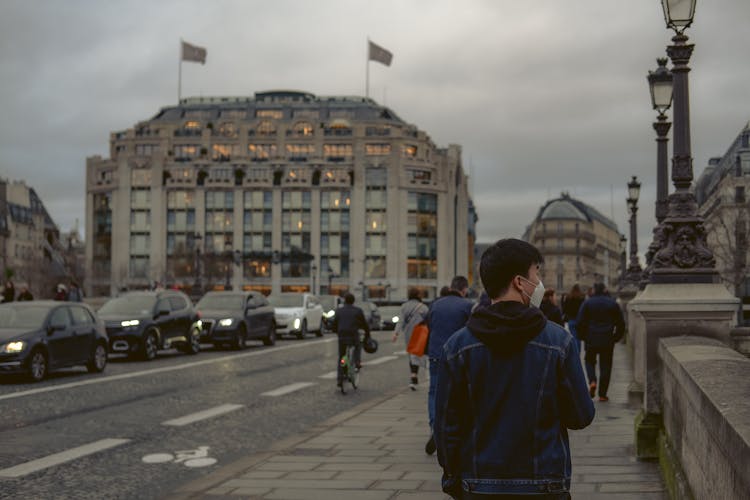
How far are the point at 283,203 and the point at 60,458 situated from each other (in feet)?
362

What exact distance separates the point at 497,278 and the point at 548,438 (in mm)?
573

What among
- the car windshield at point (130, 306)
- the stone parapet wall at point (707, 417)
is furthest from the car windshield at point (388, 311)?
the stone parapet wall at point (707, 417)

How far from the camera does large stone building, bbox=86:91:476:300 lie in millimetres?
117500

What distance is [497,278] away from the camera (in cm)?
345

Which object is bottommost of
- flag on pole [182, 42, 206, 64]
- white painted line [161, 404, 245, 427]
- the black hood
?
white painted line [161, 404, 245, 427]

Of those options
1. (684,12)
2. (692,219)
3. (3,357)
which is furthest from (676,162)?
(3,357)

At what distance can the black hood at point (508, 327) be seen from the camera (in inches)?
130

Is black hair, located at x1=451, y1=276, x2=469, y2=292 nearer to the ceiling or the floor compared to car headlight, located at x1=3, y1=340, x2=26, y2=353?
nearer to the ceiling

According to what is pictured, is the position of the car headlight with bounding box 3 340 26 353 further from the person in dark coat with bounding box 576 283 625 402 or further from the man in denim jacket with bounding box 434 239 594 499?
the man in denim jacket with bounding box 434 239 594 499

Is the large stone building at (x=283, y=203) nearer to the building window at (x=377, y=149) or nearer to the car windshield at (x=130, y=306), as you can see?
the building window at (x=377, y=149)

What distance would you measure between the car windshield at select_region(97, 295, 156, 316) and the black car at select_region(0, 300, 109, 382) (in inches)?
172

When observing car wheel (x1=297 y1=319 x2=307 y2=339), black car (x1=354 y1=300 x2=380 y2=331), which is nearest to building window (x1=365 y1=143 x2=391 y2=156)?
black car (x1=354 y1=300 x2=380 y2=331)

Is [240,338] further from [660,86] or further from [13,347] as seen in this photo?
[660,86]

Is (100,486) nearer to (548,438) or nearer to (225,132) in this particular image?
(548,438)
